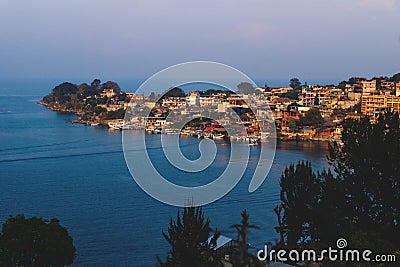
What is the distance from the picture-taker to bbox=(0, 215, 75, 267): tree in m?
2.68

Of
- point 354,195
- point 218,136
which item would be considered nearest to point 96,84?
point 218,136

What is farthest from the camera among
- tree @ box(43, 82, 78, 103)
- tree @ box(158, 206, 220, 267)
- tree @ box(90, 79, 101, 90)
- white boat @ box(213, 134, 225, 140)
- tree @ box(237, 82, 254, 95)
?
tree @ box(90, 79, 101, 90)

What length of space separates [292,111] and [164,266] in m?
11.5

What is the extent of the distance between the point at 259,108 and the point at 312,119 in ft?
5.93

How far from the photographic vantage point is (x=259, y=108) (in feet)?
44.1

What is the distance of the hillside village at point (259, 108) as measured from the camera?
38.8 feet

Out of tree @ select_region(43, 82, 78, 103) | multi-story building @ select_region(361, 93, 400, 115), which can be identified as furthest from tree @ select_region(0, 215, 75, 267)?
tree @ select_region(43, 82, 78, 103)

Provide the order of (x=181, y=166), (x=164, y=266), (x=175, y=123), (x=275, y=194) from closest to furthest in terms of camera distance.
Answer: (x=164, y=266)
(x=275, y=194)
(x=181, y=166)
(x=175, y=123)

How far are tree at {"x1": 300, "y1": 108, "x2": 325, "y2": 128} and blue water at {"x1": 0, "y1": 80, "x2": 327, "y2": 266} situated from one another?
5.77 ft

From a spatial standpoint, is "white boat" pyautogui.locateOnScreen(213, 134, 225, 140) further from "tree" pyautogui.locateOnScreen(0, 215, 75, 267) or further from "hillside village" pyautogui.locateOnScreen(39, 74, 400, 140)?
"tree" pyautogui.locateOnScreen(0, 215, 75, 267)

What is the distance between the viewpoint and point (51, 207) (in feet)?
17.4

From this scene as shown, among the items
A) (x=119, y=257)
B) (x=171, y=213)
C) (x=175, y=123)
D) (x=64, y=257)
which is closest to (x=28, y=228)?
(x=64, y=257)

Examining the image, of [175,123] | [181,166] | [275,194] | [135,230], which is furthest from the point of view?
[175,123]

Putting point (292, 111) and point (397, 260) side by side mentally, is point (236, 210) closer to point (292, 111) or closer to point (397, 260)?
point (397, 260)
